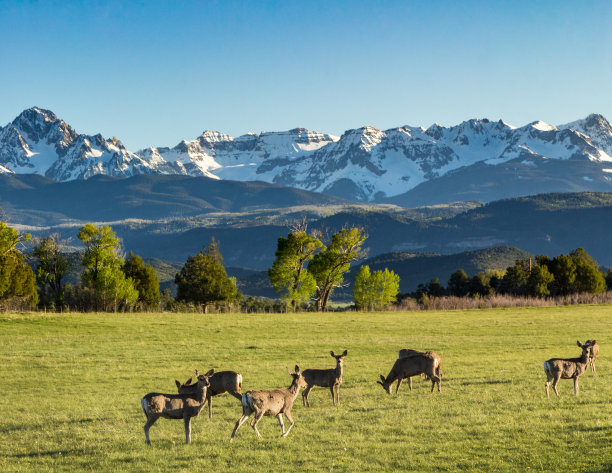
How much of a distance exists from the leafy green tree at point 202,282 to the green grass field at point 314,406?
28110 millimetres

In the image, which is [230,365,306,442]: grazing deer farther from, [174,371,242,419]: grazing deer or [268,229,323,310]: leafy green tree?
[268,229,323,310]: leafy green tree

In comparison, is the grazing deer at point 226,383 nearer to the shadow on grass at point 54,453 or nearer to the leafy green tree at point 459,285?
the shadow on grass at point 54,453

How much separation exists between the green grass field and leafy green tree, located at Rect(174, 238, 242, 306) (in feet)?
92.2

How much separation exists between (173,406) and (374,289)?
6694cm

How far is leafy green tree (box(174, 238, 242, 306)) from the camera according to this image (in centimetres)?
7762

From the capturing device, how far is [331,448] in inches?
667

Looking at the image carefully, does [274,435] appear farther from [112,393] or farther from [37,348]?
[37,348]

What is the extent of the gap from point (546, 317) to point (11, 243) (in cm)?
5386

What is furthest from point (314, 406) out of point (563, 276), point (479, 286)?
point (479, 286)

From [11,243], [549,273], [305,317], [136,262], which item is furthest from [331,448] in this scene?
[549,273]

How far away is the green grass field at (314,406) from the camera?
52.6ft

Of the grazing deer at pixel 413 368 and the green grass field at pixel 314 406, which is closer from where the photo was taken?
the green grass field at pixel 314 406

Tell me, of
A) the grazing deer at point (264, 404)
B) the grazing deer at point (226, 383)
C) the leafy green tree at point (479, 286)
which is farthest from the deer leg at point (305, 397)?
the leafy green tree at point (479, 286)

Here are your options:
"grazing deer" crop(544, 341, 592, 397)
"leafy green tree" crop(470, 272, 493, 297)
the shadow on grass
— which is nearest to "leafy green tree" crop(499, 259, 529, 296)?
"leafy green tree" crop(470, 272, 493, 297)
